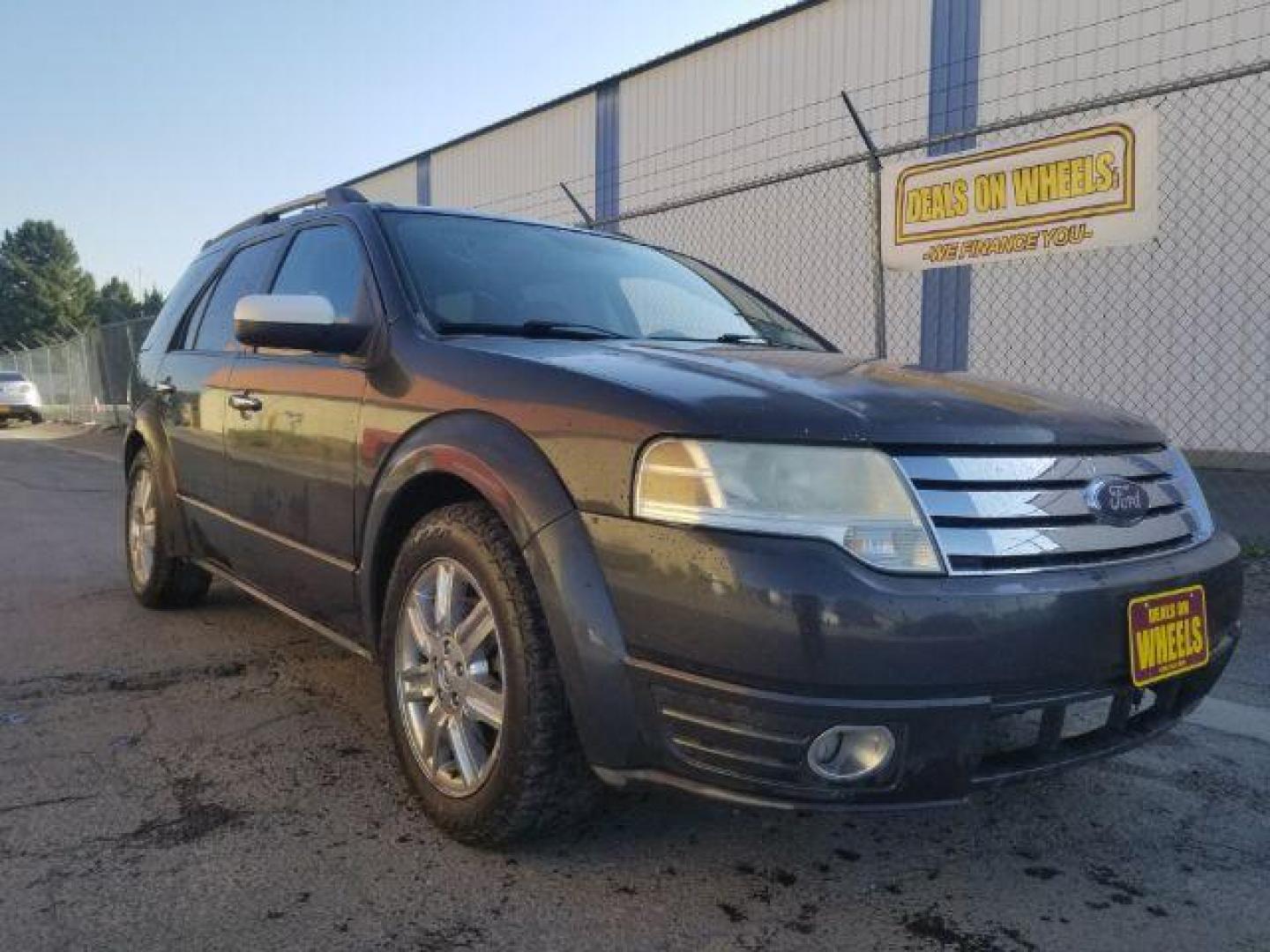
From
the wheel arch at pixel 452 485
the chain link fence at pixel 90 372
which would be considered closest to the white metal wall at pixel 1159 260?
the wheel arch at pixel 452 485

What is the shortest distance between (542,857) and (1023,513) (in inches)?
52.0

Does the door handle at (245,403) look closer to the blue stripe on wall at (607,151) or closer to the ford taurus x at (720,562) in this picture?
the ford taurus x at (720,562)

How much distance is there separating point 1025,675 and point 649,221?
11.5m

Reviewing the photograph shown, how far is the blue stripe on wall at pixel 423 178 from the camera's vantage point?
63.6ft

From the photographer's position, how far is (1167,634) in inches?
87.4

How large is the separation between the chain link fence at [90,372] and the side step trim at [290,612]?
12114 mm

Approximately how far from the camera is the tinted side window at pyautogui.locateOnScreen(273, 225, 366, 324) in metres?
3.17

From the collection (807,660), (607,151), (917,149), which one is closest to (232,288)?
(807,660)

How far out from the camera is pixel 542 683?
2219mm

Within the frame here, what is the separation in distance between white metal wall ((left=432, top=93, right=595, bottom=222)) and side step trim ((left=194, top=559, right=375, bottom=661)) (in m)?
11.0

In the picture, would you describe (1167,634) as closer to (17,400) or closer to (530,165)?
(530,165)

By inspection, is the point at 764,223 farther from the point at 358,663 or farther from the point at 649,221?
the point at 358,663

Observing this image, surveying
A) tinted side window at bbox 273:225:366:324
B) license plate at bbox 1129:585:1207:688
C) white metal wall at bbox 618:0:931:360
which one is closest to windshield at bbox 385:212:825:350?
tinted side window at bbox 273:225:366:324

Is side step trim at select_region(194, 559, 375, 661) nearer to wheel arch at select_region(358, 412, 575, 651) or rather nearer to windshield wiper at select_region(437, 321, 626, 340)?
wheel arch at select_region(358, 412, 575, 651)
